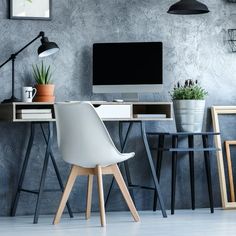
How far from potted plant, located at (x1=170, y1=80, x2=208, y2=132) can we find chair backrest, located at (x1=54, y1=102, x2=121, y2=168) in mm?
993

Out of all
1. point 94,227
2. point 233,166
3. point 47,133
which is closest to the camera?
point 94,227

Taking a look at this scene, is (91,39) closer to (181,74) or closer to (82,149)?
(181,74)

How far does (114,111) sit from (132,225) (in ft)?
2.91

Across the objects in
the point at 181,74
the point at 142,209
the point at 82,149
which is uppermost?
the point at 181,74

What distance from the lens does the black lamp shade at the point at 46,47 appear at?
5.90 meters

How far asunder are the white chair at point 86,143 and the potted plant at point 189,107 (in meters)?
0.90

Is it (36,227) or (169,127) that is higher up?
(169,127)

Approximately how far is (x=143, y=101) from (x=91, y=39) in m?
0.65

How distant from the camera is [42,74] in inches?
241

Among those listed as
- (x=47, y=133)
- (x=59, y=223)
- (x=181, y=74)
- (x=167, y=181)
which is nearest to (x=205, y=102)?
(x=181, y=74)

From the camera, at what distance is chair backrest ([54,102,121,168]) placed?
5.43 meters

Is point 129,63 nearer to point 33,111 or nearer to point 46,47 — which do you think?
point 46,47

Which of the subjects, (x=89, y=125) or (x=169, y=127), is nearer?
(x=89, y=125)

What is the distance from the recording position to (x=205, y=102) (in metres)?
6.64
